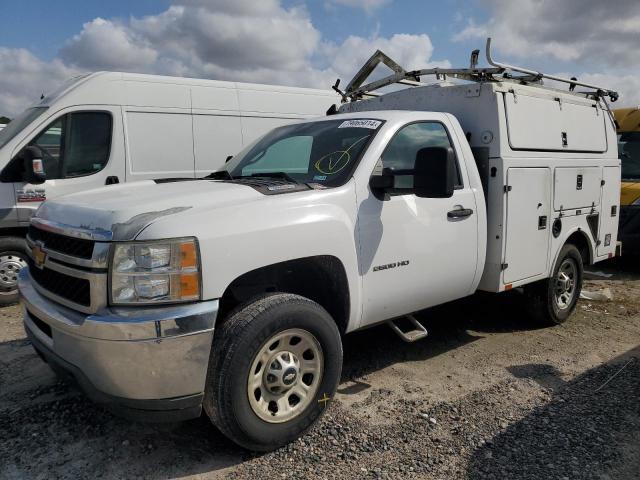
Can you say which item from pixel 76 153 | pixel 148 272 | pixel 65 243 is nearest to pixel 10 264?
pixel 76 153

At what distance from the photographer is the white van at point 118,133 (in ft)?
19.7

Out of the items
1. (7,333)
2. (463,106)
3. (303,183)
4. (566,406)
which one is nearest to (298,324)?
(303,183)

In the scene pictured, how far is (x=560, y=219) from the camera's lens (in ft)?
16.8

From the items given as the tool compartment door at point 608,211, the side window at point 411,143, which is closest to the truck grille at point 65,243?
the side window at point 411,143

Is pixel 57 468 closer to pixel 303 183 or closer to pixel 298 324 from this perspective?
pixel 298 324

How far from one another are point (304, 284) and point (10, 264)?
13.8 feet

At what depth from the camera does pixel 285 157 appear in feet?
13.5

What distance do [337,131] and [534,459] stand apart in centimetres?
246

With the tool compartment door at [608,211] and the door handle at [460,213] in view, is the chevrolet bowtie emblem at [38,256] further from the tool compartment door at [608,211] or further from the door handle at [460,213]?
the tool compartment door at [608,211]

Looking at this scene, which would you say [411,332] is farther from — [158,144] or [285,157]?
[158,144]

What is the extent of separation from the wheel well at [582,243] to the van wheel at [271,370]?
341 centimetres

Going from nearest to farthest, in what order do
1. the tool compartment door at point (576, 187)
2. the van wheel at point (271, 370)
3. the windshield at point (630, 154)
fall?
the van wheel at point (271, 370) < the tool compartment door at point (576, 187) < the windshield at point (630, 154)

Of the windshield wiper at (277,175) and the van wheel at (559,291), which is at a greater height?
the windshield wiper at (277,175)

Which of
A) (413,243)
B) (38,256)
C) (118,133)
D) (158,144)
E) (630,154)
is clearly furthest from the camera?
(630,154)
